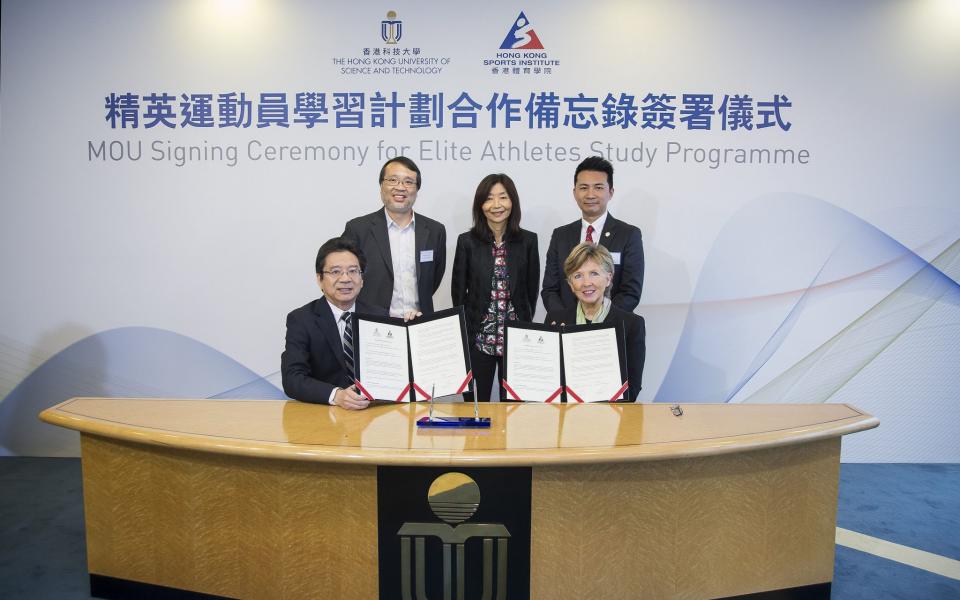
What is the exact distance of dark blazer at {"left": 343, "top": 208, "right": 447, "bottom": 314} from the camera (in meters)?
3.50

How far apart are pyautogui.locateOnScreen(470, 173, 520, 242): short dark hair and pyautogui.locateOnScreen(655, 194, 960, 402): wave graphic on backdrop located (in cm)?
143

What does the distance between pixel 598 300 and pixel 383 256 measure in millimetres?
1250

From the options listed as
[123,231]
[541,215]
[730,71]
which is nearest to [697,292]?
[541,215]

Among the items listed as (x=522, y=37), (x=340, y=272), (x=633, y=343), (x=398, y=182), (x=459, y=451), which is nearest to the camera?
(x=459, y=451)

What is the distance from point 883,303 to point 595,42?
93.4 inches

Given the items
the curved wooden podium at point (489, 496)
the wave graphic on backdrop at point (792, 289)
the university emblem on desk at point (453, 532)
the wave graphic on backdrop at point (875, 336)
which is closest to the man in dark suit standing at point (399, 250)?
the curved wooden podium at point (489, 496)

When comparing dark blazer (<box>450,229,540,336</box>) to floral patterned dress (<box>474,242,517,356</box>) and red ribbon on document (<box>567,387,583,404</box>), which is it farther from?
red ribbon on document (<box>567,387,583,404</box>)

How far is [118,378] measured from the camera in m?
4.30

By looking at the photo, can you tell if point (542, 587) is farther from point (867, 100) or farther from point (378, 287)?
point (867, 100)

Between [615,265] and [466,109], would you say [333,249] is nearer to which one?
[615,265]

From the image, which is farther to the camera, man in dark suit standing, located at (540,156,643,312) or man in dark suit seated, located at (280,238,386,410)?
man in dark suit standing, located at (540,156,643,312)

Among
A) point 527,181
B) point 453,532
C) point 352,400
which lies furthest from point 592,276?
point 527,181

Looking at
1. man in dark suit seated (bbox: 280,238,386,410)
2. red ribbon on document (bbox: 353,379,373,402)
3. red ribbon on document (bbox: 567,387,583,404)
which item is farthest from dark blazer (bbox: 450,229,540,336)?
red ribbon on document (bbox: 353,379,373,402)

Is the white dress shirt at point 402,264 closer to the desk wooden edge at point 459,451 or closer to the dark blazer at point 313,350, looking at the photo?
the dark blazer at point 313,350
